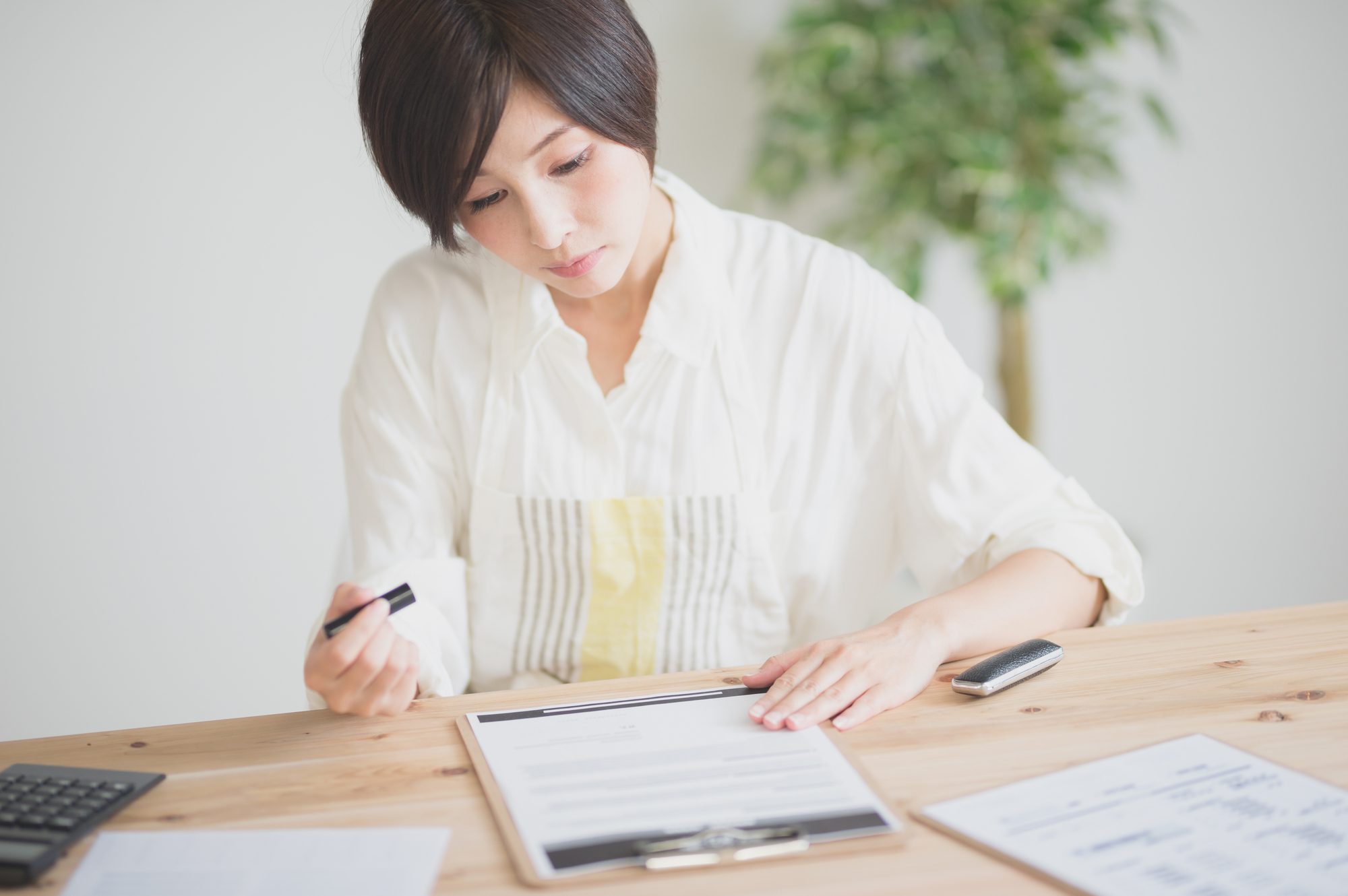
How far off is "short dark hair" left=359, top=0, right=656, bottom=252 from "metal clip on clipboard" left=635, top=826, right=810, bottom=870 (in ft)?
2.07

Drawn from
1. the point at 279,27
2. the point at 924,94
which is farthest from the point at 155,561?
the point at 924,94

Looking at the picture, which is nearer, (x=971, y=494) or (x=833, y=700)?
(x=833, y=700)

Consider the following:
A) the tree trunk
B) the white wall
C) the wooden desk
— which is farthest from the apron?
the tree trunk

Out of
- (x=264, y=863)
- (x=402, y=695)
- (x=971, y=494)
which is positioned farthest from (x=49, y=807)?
(x=971, y=494)

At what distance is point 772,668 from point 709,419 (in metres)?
0.41

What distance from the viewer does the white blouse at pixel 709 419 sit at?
1271 millimetres

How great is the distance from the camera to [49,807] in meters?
0.75

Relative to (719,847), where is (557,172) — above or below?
above

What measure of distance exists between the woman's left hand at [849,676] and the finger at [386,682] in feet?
0.93

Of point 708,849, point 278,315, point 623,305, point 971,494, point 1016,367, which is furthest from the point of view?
point 1016,367

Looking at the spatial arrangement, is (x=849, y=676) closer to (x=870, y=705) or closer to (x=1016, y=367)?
(x=870, y=705)

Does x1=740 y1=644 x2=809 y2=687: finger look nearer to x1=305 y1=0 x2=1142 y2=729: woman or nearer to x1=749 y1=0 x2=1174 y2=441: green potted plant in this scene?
x1=305 y1=0 x2=1142 y2=729: woman

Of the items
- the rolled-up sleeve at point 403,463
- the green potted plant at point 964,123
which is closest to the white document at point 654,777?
the rolled-up sleeve at point 403,463

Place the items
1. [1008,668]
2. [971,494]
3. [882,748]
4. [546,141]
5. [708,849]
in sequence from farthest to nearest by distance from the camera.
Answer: [971,494] → [546,141] → [1008,668] → [882,748] → [708,849]
